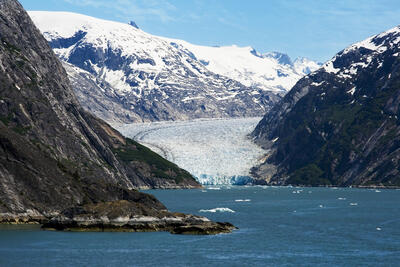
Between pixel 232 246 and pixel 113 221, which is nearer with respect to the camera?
pixel 232 246

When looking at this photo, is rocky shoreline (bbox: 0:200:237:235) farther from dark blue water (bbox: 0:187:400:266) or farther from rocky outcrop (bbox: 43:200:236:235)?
dark blue water (bbox: 0:187:400:266)

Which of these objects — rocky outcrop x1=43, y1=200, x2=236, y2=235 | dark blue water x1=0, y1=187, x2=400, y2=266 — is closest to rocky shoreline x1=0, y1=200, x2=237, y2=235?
rocky outcrop x1=43, y1=200, x2=236, y2=235

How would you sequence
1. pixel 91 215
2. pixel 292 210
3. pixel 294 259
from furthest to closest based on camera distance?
pixel 292 210 → pixel 91 215 → pixel 294 259

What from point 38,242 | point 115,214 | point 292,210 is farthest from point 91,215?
point 292,210

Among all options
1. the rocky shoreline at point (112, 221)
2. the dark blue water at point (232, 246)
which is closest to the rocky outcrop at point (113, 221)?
the rocky shoreline at point (112, 221)

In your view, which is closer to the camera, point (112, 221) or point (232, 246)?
point (232, 246)

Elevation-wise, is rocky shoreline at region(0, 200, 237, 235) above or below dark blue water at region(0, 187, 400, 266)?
above

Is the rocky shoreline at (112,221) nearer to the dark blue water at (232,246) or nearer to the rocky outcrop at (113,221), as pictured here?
the rocky outcrop at (113,221)

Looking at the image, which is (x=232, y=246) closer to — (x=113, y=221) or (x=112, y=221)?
(x=113, y=221)

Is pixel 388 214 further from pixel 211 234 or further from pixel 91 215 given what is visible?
pixel 91 215

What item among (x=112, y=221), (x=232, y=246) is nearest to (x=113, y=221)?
(x=112, y=221)

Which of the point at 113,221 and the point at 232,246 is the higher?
the point at 113,221
